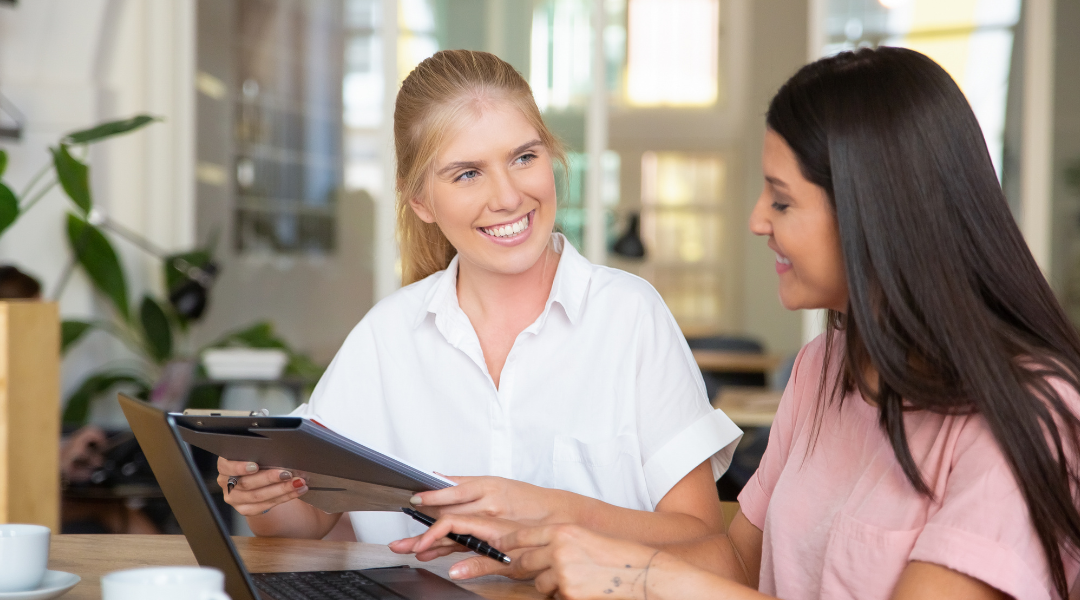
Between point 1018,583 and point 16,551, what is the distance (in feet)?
3.19

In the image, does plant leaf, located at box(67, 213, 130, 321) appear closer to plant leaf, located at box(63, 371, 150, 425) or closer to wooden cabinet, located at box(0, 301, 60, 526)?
plant leaf, located at box(63, 371, 150, 425)

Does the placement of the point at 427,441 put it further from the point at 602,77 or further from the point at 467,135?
the point at 602,77

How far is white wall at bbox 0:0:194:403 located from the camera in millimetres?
3938

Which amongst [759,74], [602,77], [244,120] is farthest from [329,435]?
[759,74]

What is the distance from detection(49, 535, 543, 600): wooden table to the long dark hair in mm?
489

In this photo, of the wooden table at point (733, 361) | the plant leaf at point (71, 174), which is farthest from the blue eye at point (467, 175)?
the wooden table at point (733, 361)

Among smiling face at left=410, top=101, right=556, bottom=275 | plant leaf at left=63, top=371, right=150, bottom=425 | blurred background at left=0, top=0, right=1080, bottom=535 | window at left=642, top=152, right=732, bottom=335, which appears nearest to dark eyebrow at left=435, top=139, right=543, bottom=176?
smiling face at left=410, top=101, right=556, bottom=275

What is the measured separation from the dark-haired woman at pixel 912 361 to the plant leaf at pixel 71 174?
8.66ft

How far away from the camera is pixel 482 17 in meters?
4.55

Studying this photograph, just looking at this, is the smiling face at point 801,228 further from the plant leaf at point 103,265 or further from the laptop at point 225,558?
the plant leaf at point 103,265

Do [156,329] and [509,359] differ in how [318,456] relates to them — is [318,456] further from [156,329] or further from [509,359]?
[156,329]

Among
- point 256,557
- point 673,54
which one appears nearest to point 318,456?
point 256,557

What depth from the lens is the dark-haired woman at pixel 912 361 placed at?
0.90m

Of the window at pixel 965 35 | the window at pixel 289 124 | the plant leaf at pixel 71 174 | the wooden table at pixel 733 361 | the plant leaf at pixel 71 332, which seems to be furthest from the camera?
the window at pixel 289 124
